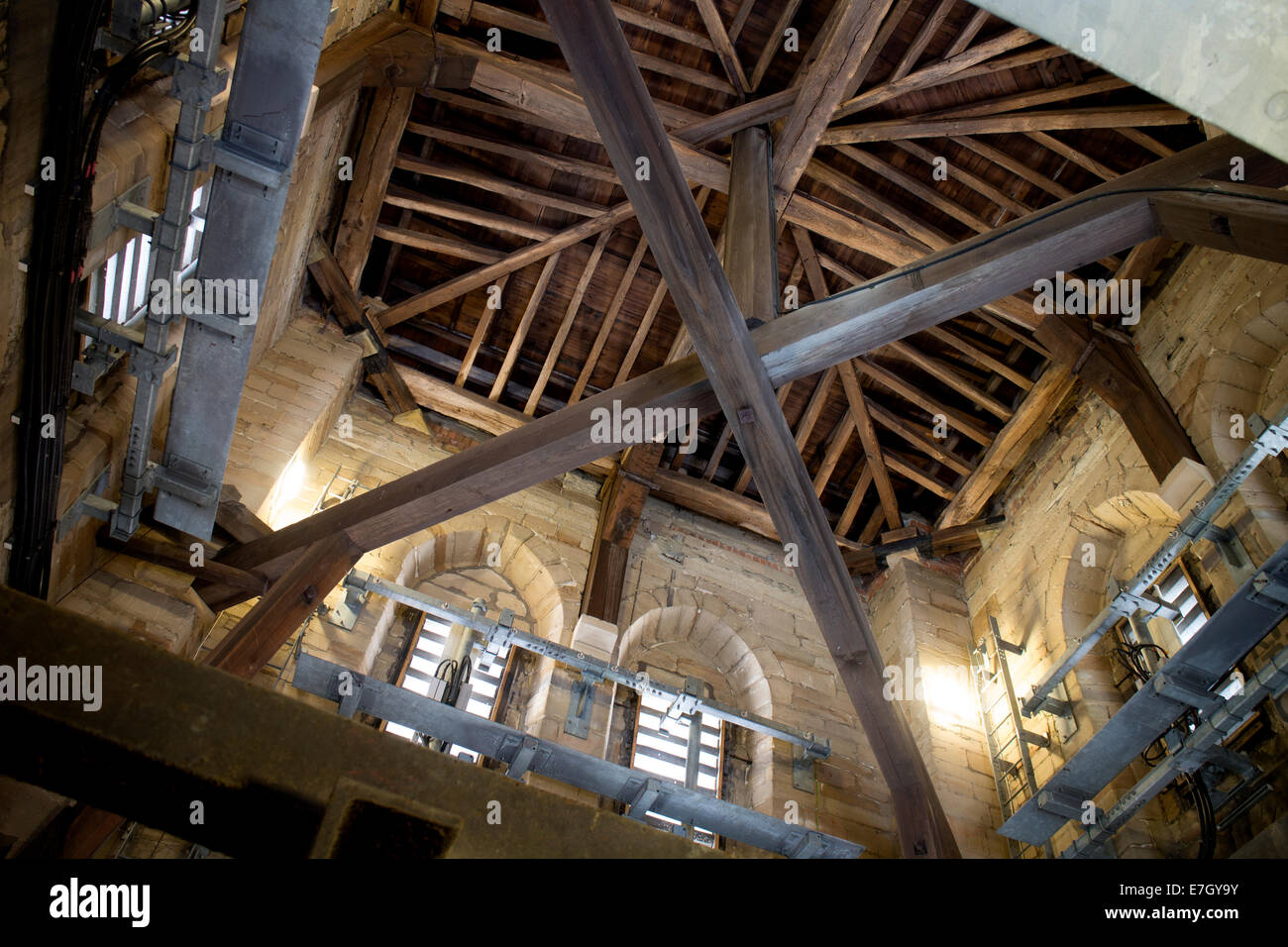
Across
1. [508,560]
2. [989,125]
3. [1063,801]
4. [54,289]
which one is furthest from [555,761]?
[989,125]

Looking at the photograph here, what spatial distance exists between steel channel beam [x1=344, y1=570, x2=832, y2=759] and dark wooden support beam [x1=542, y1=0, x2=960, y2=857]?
5.62 feet

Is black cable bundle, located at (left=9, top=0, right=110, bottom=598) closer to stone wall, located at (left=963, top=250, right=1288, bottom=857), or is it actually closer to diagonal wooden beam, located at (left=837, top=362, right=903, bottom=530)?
stone wall, located at (left=963, top=250, right=1288, bottom=857)

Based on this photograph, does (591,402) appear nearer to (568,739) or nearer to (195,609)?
(195,609)

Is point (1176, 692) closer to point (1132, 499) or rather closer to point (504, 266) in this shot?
point (1132, 499)

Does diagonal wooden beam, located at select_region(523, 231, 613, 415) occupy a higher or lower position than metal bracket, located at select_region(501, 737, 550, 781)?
higher

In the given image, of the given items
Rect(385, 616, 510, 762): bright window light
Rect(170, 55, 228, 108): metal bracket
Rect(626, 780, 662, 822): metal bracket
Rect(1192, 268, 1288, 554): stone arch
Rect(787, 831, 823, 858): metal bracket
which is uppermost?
A: Rect(1192, 268, 1288, 554): stone arch

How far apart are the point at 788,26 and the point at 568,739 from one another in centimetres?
563

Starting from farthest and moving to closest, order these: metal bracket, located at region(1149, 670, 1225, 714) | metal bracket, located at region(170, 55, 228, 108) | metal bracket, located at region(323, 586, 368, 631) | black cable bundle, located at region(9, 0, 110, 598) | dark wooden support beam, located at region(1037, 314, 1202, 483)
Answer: metal bracket, located at region(323, 586, 368, 631) < dark wooden support beam, located at region(1037, 314, 1202, 483) < metal bracket, located at region(1149, 670, 1225, 714) < metal bracket, located at region(170, 55, 228, 108) < black cable bundle, located at region(9, 0, 110, 598)

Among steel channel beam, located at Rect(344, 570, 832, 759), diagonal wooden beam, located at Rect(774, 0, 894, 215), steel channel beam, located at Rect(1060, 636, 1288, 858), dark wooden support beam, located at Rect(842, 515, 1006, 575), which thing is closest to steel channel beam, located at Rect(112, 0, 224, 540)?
steel channel beam, located at Rect(344, 570, 832, 759)

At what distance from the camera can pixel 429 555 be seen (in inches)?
302

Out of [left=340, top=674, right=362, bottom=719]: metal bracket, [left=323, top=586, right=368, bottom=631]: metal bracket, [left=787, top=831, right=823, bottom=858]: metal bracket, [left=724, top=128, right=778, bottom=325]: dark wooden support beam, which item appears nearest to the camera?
[left=340, top=674, right=362, bottom=719]: metal bracket

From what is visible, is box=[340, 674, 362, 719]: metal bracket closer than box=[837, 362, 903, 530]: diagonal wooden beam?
Yes

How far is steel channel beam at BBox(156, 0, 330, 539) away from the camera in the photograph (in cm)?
387
